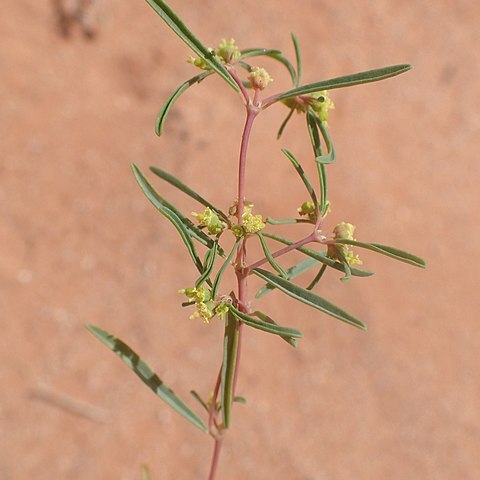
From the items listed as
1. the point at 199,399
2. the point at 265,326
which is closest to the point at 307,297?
the point at 265,326

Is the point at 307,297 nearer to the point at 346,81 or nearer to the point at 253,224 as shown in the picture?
the point at 253,224

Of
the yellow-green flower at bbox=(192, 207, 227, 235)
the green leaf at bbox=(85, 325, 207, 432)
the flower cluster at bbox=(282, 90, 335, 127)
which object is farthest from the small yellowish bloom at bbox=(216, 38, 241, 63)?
the green leaf at bbox=(85, 325, 207, 432)

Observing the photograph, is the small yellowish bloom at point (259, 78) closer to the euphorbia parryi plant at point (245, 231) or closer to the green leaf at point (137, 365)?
the euphorbia parryi plant at point (245, 231)

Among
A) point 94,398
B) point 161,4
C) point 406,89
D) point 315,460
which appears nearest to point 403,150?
point 406,89

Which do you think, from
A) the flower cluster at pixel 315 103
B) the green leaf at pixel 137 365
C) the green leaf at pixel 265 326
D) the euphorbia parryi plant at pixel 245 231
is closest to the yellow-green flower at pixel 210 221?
the euphorbia parryi plant at pixel 245 231

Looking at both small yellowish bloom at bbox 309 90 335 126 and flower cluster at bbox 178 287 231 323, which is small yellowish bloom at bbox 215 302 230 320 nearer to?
flower cluster at bbox 178 287 231 323

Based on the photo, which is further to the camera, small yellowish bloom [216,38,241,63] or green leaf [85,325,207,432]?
green leaf [85,325,207,432]
